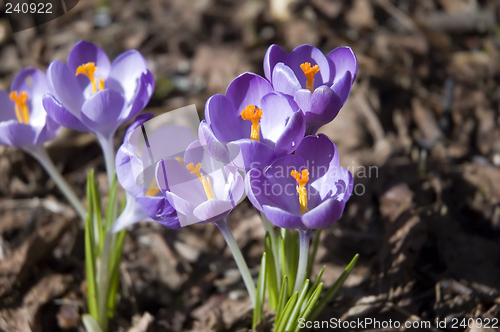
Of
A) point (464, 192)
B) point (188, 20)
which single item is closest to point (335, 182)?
point (464, 192)

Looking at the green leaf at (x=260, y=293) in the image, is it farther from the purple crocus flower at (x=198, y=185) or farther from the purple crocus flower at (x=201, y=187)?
the purple crocus flower at (x=198, y=185)

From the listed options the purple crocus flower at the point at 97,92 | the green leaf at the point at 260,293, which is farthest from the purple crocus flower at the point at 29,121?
the green leaf at the point at 260,293

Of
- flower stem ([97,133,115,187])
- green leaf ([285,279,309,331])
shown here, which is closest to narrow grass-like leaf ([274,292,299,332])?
green leaf ([285,279,309,331])

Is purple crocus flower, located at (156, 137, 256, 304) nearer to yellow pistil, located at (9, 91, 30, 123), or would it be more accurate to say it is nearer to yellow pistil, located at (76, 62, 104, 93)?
yellow pistil, located at (76, 62, 104, 93)

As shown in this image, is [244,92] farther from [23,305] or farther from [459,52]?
[459,52]

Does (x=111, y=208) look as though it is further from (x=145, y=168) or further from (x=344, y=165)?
(x=344, y=165)
